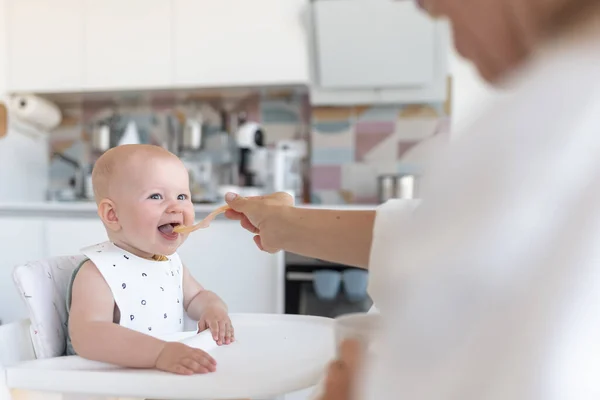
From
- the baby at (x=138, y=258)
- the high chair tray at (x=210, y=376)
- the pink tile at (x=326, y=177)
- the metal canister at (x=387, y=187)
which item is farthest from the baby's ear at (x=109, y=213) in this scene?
the pink tile at (x=326, y=177)

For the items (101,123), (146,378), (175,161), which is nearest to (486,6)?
(146,378)

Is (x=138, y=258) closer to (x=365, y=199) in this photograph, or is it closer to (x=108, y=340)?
(x=108, y=340)

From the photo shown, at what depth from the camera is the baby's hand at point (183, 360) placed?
470mm

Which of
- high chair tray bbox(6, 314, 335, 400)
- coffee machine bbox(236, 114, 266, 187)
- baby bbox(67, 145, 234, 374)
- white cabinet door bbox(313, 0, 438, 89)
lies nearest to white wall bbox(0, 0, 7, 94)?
coffee machine bbox(236, 114, 266, 187)

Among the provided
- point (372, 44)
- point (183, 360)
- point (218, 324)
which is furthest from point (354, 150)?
point (183, 360)

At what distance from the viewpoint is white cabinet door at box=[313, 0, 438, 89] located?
183 centimetres

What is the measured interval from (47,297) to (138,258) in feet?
0.46

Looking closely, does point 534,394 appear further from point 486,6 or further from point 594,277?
point 486,6

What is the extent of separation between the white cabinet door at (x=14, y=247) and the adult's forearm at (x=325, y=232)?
4.87 feet

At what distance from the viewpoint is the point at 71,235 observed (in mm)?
1777

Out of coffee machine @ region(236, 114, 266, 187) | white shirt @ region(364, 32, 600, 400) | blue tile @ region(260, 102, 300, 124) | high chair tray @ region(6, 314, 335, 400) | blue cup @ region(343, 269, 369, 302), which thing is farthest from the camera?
blue tile @ region(260, 102, 300, 124)

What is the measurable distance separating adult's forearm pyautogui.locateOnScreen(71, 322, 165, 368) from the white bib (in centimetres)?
5

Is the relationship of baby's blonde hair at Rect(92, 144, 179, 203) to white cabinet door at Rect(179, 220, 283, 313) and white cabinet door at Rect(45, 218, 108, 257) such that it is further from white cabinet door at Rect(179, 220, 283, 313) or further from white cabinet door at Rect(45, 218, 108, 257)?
white cabinet door at Rect(45, 218, 108, 257)

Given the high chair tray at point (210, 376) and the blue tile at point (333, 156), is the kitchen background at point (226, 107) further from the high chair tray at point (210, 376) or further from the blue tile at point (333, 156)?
the high chair tray at point (210, 376)
